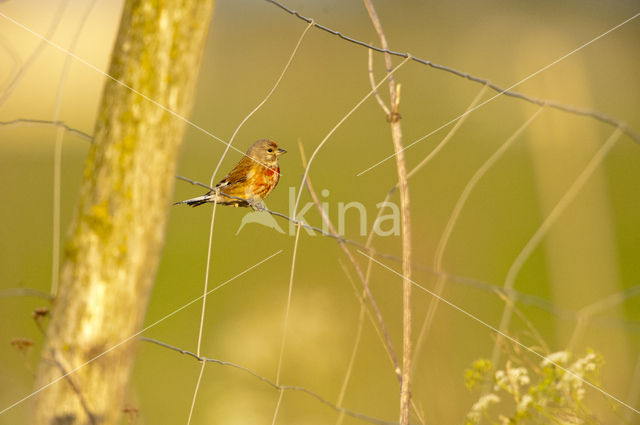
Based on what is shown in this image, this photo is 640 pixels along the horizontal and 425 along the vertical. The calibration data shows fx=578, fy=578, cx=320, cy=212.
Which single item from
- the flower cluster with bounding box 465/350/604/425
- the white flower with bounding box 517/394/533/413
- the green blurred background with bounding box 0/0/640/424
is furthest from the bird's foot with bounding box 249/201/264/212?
the white flower with bounding box 517/394/533/413

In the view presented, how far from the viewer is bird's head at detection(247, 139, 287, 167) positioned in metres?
1.71

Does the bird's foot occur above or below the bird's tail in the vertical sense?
above

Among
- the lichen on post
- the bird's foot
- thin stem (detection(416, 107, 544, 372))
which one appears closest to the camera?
the lichen on post

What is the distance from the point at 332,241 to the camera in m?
2.14

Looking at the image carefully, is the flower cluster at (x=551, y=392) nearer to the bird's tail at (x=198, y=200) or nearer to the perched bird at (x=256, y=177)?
the perched bird at (x=256, y=177)

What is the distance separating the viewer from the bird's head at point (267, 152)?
1.71 metres

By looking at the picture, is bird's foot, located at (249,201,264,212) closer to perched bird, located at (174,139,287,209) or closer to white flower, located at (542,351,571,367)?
perched bird, located at (174,139,287,209)

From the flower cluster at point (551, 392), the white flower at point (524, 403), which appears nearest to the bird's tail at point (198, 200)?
the flower cluster at point (551, 392)

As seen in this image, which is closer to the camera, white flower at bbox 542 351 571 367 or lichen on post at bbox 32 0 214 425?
lichen on post at bbox 32 0 214 425

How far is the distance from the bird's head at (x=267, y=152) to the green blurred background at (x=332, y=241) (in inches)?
2.8

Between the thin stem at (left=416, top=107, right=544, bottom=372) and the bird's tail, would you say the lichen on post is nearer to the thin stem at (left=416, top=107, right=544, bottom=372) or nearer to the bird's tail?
the bird's tail

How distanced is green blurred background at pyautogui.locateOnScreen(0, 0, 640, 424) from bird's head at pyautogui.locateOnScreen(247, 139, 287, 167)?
0.23 ft

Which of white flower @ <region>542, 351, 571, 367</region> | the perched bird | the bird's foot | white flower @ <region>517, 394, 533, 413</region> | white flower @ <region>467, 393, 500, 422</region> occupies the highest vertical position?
the perched bird

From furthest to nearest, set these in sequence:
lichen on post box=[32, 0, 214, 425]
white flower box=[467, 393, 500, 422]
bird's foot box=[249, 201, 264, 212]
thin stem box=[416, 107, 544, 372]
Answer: white flower box=[467, 393, 500, 422] < thin stem box=[416, 107, 544, 372] < bird's foot box=[249, 201, 264, 212] < lichen on post box=[32, 0, 214, 425]
